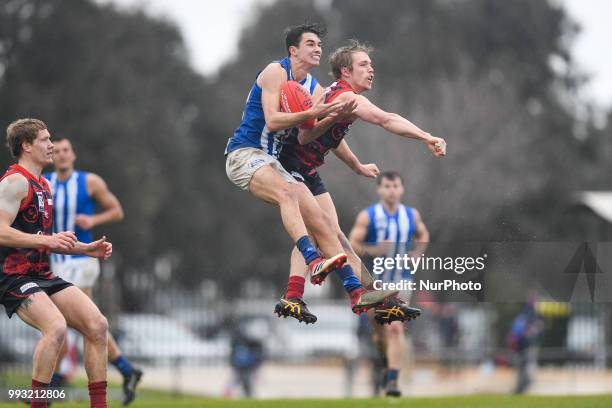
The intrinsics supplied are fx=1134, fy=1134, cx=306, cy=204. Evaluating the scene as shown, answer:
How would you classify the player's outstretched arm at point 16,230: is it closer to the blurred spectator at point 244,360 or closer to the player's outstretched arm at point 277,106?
the player's outstretched arm at point 277,106

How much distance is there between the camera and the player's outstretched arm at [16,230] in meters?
9.75

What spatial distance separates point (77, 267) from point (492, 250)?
5.18 metres

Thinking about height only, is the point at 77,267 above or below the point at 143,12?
below

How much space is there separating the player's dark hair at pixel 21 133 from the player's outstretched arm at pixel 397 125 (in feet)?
9.82

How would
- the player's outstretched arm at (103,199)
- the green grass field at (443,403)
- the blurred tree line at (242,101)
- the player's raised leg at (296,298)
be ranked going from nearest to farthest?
the player's raised leg at (296,298) < the green grass field at (443,403) < the player's outstretched arm at (103,199) < the blurred tree line at (242,101)

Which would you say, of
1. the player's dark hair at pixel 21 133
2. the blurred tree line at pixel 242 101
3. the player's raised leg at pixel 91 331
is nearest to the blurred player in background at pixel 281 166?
the player's raised leg at pixel 91 331

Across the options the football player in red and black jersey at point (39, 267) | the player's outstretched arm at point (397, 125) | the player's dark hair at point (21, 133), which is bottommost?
the football player in red and black jersey at point (39, 267)

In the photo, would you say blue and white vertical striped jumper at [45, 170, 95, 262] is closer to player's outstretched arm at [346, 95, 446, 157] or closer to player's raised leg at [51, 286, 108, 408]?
player's raised leg at [51, 286, 108, 408]

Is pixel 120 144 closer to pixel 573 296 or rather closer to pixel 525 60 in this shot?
pixel 525 60

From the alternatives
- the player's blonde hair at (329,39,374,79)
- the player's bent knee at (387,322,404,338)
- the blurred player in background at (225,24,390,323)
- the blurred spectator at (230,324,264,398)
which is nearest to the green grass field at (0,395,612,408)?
the player's bent knee at (387,322,404,338)

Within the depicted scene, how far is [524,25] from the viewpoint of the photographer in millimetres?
57125

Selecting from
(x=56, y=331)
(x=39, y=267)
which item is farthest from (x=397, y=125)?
(x=56, y=331)

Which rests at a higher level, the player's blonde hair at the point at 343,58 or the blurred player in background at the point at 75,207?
the player's blonde hair at the point at 343,58

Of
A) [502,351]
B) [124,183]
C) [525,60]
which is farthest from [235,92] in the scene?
[502,351]
